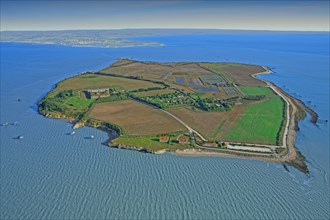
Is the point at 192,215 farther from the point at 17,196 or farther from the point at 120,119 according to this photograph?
the point at 120,119

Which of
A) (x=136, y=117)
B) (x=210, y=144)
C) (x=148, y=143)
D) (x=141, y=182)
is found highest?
(x=136, y=117)

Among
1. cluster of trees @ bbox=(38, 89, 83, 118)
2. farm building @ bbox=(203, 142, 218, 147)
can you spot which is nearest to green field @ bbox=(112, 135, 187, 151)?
farm building @ bbox=(203, 142, 218, 147)

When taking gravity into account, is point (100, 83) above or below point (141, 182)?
above

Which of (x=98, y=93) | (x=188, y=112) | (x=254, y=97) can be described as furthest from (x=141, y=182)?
(x=254, y=97)

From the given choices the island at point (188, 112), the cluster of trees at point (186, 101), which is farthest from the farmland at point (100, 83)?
the cluster of trees at point (186, 101)

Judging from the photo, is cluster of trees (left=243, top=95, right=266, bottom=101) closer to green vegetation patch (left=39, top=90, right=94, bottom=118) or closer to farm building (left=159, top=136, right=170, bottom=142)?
farm building (left=159, top=136, right=170, bottom=142)

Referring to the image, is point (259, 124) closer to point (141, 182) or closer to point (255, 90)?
point (141, 182)

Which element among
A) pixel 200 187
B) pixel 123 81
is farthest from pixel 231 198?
pixel 123 81

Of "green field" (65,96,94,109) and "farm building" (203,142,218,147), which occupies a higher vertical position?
"green field" (65,96,94,109)
